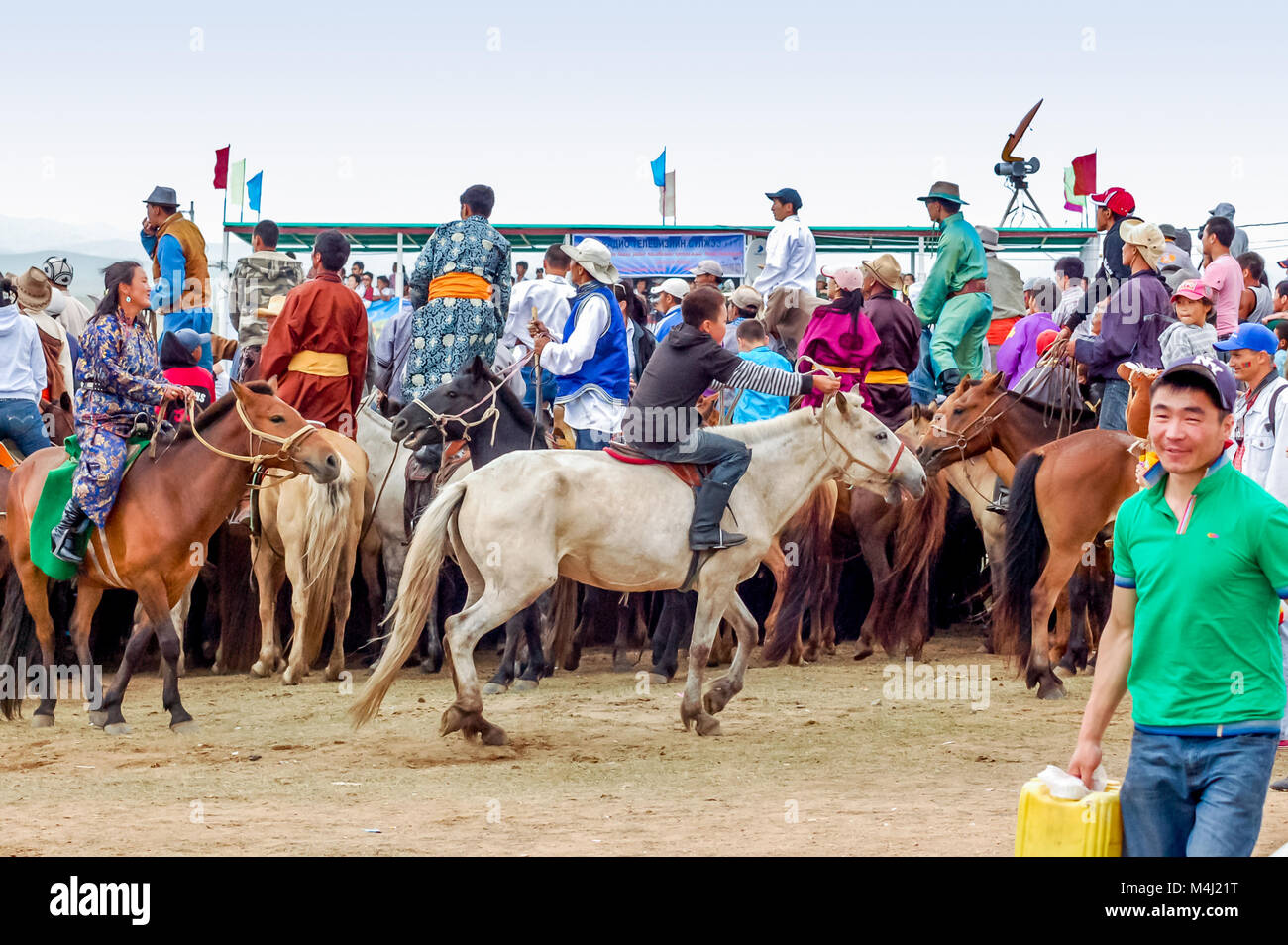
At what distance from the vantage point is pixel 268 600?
11.2 m

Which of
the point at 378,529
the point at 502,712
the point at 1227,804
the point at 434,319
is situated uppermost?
the point at 434,319

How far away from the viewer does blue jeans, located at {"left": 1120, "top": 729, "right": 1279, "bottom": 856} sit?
11.7 ft

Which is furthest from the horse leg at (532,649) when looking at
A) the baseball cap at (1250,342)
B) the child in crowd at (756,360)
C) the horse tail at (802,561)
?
the baseball cap at (1250,342)

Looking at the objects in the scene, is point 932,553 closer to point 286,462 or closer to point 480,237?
point 480,237

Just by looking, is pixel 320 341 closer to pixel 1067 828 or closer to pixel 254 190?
pixel 1067 828

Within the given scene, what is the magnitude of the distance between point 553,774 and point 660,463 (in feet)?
6.60

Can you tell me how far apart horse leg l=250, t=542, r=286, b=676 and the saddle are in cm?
356

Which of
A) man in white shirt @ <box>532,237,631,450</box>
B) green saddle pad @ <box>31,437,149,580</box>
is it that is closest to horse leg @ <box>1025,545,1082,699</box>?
man in white shirt @ <box>532,237,631,450</box>

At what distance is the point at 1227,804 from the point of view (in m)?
3.58

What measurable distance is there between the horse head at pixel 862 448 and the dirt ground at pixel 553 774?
1.45 m

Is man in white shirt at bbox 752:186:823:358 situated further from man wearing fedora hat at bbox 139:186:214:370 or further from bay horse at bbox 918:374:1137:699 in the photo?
man wearing fedora hat at bbox 139:186:214:370

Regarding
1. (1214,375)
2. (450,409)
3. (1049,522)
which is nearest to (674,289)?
(450,409)
